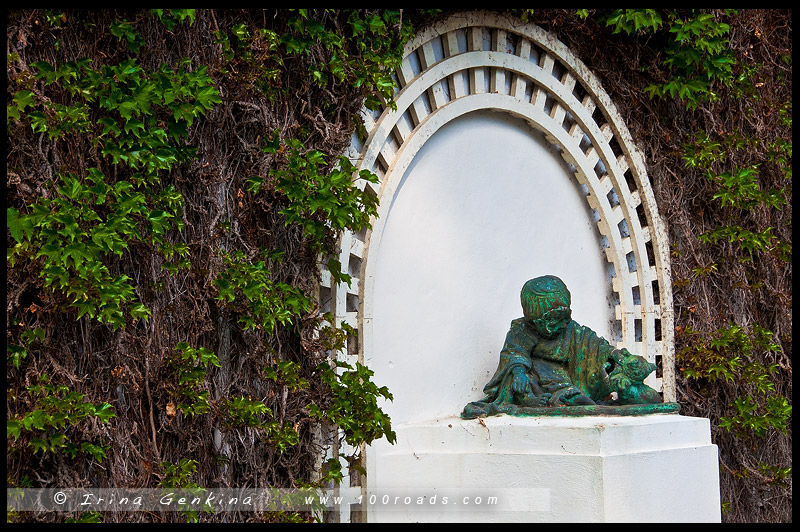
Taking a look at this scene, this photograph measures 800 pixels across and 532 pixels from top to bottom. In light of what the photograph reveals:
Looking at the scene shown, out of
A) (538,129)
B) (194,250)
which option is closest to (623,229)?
(538,129)

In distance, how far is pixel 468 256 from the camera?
15.5ft

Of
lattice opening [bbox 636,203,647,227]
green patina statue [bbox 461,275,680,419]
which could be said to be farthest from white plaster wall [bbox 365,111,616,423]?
lattice opening [bbox 636,203,647,227]

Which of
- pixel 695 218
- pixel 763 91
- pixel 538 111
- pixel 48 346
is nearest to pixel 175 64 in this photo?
pixel 48 346

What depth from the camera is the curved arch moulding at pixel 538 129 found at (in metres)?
4.16

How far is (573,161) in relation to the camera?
204 inches

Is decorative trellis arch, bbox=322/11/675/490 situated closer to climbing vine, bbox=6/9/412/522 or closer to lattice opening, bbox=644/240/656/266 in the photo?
lattice opening, bbox=644/240/656/266

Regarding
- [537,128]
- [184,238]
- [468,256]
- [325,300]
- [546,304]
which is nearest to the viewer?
[184,238]

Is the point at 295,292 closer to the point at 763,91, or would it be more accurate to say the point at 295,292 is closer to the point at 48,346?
the point at 48,346

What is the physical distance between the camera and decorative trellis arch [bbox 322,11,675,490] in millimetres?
4168

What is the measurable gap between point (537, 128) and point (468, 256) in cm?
78

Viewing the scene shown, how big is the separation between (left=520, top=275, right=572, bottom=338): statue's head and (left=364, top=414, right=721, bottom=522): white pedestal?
0.42 meters

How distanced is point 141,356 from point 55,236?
1.70 ft

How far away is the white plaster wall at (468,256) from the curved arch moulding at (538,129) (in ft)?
0.30

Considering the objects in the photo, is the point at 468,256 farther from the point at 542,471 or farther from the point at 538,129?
the point at 542,471
